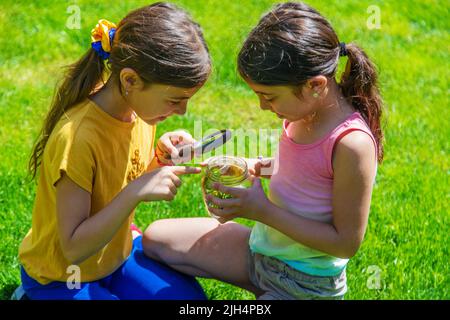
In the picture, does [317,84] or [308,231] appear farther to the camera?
[308,231]

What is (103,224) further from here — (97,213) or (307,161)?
(307,161)

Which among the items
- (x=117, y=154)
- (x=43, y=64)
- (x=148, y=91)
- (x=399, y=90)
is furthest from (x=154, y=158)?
(x=399, y=90)

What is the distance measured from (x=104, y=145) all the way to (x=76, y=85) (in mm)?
255

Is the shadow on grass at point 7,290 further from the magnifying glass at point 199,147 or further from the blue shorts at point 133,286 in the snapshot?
the magnifying glass at point 199,147

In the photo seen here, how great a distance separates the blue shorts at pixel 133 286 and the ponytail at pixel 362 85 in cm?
105

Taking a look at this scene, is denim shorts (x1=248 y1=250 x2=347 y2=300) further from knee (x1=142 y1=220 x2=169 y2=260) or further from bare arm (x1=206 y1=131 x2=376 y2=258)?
knee (x1=142 y1=220 x2=169 y2=260)

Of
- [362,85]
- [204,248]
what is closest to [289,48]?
[362,85]

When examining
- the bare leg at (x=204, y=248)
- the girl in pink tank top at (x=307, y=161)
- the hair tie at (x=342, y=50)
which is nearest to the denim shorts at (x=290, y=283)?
the girl in pink tank top at (x=307, y=161)

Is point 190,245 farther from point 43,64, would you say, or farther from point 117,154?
point 43,64

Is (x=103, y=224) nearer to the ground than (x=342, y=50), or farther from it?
nearer to the ground

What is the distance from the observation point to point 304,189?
8.61 ft

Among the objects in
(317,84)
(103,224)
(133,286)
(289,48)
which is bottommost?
(133,286)

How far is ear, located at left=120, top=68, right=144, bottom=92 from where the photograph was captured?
241 cm
